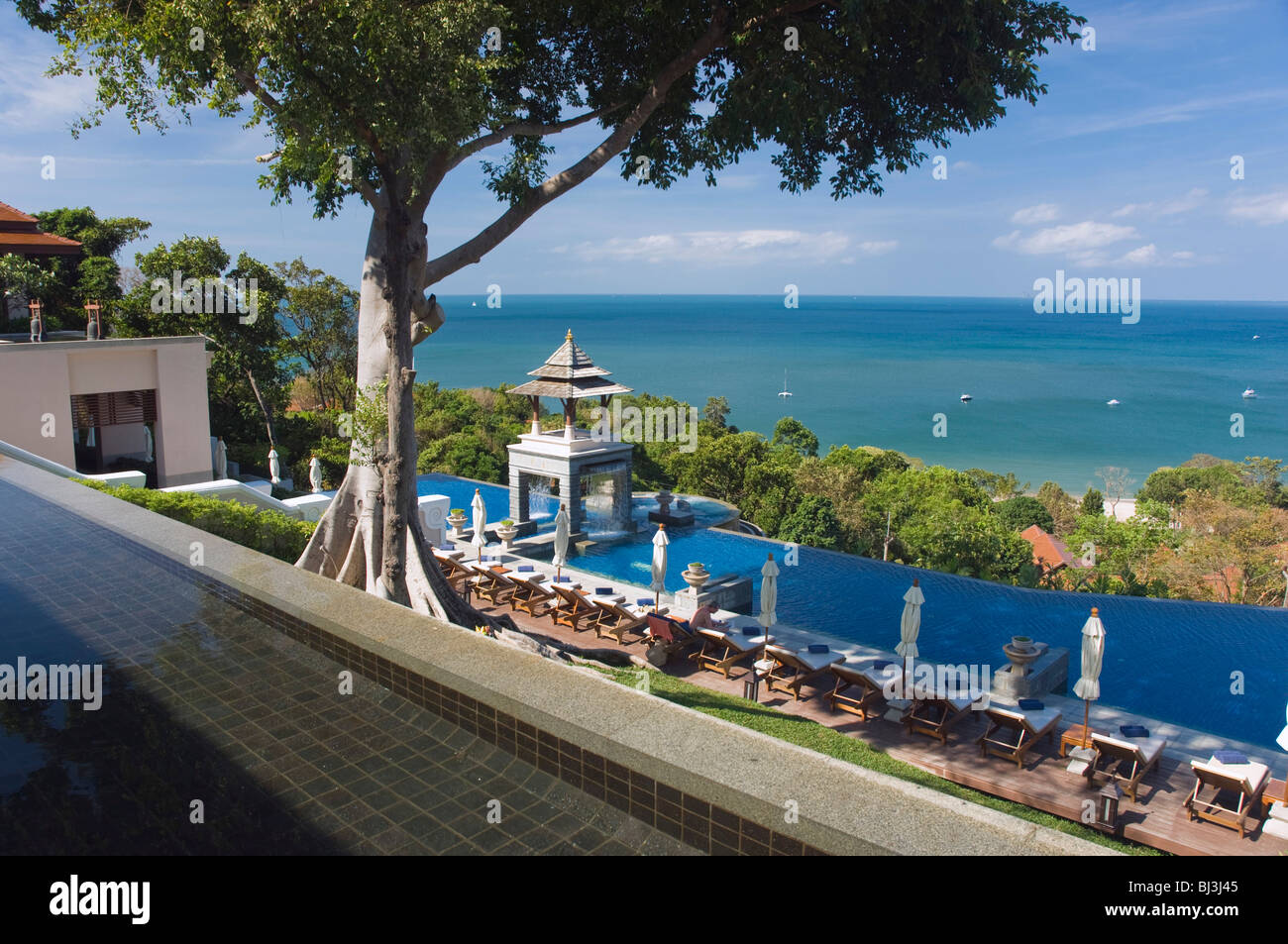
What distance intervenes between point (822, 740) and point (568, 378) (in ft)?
38.5

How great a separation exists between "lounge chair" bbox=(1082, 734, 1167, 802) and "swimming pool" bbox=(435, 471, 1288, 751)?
245 cm

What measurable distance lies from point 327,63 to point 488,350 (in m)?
155

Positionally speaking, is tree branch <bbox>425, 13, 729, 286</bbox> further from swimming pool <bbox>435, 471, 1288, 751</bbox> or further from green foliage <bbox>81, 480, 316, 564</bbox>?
swimming pool <bbox>435, 471, 1288, 751</bbox>

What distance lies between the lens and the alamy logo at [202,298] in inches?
804

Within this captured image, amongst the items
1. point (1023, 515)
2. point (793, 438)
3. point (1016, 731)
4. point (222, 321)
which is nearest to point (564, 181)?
point (1016, 731)

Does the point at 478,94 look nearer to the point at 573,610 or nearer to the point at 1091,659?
the point at 573,610

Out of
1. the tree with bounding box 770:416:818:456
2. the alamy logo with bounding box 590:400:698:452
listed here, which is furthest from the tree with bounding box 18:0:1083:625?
the tree with bounding box 770:416:818:456

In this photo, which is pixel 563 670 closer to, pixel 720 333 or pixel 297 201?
pixel 297 201

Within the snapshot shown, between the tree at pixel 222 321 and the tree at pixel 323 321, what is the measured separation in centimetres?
656

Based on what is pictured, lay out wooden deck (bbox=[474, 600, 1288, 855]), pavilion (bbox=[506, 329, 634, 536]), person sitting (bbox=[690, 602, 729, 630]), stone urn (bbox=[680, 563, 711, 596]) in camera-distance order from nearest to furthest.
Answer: wooden deck (bbox=[474, 600, 1288, 855]) → person sitting (bbox=[690, 602, 729, 630]) → stone urn (bbox=[680, 563, 711, 596]) → pavilion (bbox=[506, 329, 634, 536])

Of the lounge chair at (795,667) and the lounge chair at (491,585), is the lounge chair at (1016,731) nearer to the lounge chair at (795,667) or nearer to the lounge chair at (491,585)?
the lounge chair at (795,667)

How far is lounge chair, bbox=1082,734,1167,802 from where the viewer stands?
8510 millimetres

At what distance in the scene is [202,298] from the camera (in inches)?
823
